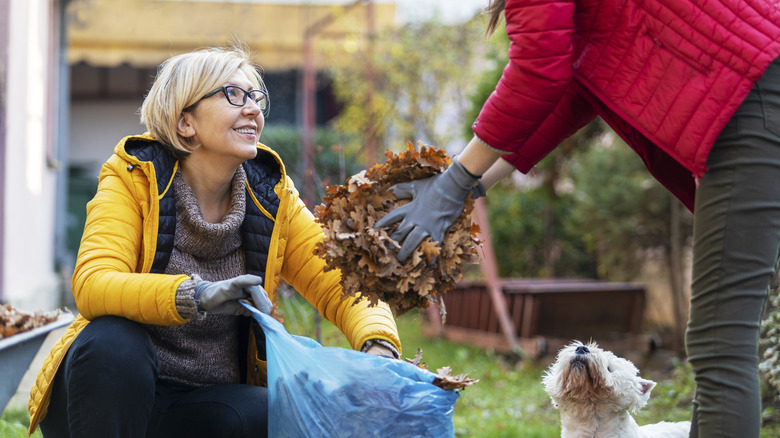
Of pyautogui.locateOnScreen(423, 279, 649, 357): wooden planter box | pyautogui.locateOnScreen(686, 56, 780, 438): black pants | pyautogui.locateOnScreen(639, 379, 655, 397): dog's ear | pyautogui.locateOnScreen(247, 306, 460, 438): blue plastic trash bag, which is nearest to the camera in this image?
pyautogui.locateOnScreen(686, 56, 780, 438): black pants

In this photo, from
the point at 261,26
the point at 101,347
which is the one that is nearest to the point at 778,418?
the point at 101,347

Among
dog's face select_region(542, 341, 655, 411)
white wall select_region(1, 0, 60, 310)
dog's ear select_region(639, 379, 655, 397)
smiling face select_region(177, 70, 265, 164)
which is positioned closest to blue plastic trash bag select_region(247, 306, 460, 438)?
smiling face select_region(177, 70, 265, 164)

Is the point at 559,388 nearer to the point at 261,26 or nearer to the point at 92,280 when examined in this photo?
the point at 92,280

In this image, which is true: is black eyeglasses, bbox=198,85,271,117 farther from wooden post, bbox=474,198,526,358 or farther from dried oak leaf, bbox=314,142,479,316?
wooden post, bbox=474,198,526,358

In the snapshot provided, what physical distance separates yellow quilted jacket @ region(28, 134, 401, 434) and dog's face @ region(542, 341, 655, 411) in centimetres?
82

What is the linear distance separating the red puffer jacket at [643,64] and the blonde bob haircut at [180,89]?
0.87 meters

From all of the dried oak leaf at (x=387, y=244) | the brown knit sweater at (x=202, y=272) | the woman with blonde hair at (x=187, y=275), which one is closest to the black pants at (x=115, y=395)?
the woman with blonde hair at (x=187, y=275)

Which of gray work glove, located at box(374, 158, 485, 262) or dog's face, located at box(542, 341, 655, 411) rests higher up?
gray work glove, located at box(374, 158, 485, 262)

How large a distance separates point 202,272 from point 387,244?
0.67 metres

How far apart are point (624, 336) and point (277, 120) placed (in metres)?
8.86

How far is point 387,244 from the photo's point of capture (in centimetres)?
200

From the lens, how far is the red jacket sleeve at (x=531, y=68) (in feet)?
5.92

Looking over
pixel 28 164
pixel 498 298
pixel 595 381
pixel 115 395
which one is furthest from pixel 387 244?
pixel 28 164

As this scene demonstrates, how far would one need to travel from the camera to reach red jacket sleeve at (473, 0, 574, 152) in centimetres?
180
